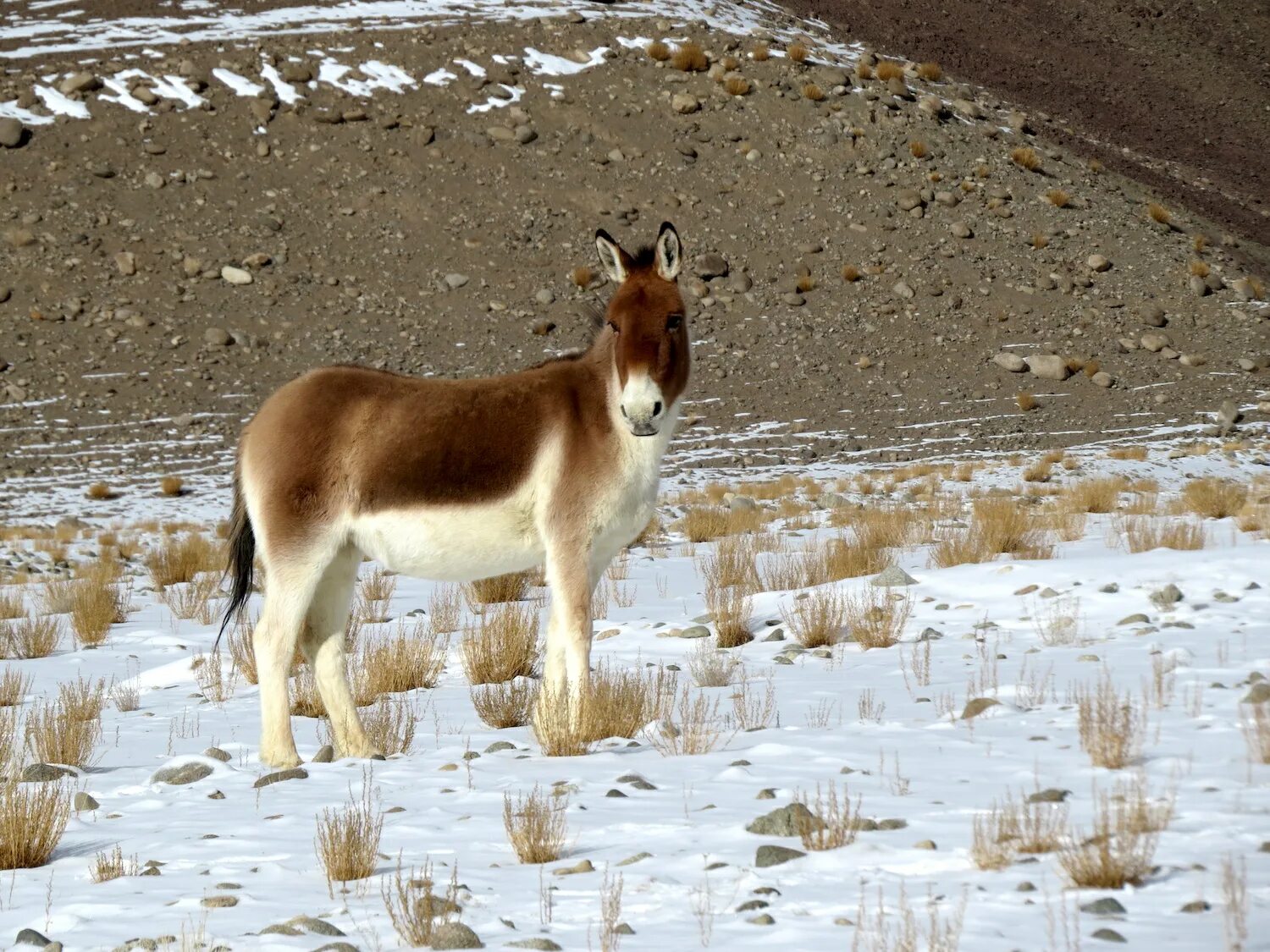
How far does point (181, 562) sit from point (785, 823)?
12341 millimetres

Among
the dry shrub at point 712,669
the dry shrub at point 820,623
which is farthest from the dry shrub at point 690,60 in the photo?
the dry shrub at point 712,669

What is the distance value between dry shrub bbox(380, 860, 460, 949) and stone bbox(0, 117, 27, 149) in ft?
120

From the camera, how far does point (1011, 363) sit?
3472 centimetres

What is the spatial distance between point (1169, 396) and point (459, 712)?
29.1 meters

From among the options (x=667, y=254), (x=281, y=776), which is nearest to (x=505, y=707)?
(x=281, y=776)

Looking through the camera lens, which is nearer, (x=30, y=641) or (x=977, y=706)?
(x=977, y=706)

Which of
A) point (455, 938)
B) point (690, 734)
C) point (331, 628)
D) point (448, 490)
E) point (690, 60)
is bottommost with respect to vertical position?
point (455, 938)

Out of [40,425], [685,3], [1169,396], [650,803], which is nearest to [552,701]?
[650,803]

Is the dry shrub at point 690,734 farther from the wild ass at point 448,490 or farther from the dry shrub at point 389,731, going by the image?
the dry shrub at point 389,731

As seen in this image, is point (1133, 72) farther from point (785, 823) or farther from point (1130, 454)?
point (785, 823)

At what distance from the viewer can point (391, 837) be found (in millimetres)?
5051

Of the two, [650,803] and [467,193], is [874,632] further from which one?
[467,193]

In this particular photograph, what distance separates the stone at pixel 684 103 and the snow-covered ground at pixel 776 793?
33.0m

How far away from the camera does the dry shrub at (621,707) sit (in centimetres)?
654
